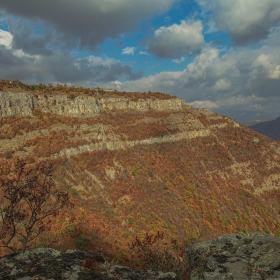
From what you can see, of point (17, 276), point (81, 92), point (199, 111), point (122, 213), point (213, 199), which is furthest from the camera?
point (199, 111)

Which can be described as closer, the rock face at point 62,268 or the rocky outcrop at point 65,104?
the rock face at point 62,268

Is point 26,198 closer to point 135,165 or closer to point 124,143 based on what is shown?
point 135,165

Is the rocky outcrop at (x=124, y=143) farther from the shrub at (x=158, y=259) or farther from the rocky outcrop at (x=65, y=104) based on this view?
the shrub at (x=158, y=259)

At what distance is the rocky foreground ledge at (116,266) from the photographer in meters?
5.98

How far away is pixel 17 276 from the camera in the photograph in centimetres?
569

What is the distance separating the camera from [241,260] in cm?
698

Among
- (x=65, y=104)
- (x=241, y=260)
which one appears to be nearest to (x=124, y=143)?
(x=65, y=104)

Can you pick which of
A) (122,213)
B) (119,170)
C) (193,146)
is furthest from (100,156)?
(193,146)

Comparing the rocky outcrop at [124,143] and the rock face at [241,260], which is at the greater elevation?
the rocky outcrop at [124,143]

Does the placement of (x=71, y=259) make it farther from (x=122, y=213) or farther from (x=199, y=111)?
(x=199, y=111)

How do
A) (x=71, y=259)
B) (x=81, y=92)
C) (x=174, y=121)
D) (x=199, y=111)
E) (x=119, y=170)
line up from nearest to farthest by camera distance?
(x=71, y=259) < (x=119, y=170) < (x=81, y=92) < (x=174, y=121) < (x=199, y=111)

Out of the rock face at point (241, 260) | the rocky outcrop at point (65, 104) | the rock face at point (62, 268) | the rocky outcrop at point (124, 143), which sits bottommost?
the rock face at point (241, 260)

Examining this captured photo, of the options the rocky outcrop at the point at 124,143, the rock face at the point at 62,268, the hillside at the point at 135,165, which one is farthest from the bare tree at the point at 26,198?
the rocky outcrop at the point at 124,143

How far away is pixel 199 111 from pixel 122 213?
57.1m
